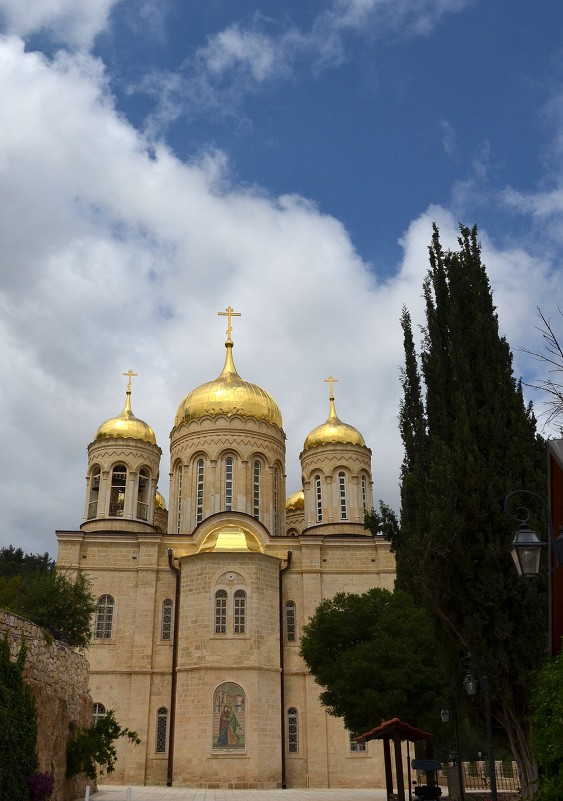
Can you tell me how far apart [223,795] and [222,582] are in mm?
7304

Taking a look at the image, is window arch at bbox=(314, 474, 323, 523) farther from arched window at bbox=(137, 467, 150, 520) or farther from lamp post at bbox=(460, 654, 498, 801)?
lamp post at bbox=(460, 654, 498, 801)

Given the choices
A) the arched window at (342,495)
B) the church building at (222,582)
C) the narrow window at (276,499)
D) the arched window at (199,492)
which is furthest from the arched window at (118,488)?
the arched window at (342,495)

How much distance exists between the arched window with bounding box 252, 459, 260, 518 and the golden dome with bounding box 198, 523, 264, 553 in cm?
218

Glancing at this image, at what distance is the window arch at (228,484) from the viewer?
31.0m

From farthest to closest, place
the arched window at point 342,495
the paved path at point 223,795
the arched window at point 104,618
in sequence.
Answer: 1. the arched window at point 342,495
2. the arched window at point 104,618
3. the paved path at point 223,795

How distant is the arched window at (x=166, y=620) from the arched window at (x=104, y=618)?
1.89m

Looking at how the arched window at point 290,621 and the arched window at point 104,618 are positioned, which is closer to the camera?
the arched window at point 104,618

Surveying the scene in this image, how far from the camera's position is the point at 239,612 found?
26.4m

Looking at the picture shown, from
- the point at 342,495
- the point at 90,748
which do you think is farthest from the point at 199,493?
the point at 90,748

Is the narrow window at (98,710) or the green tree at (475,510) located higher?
the green tree at (475,510)

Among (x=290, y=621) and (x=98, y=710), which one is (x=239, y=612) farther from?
(x=98, y=710)

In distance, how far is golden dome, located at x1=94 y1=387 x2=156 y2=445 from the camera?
3224 cm

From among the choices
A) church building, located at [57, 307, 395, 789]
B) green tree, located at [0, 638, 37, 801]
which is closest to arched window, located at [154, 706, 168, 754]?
church building, located at [57, 307, 395, 789]

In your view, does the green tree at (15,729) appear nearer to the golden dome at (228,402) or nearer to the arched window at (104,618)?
the arched window at (104,618)
